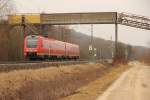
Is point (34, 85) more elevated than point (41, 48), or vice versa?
point (41, 48)

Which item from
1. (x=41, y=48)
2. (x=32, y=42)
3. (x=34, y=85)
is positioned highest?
(x=32, y=42)

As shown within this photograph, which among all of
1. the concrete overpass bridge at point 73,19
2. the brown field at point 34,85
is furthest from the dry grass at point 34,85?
the concrete overpass bridge at point 73,19

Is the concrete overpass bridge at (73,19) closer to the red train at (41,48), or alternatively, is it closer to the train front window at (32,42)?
the red train at (41,48)

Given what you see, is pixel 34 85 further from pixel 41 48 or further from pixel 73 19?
pixel 73 19

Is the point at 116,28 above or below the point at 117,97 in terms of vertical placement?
above

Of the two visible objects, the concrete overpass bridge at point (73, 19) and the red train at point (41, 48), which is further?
the concrete overpass bridge at point (73, 19)

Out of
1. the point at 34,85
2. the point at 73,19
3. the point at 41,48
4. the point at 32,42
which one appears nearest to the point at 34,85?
the point at 34,85

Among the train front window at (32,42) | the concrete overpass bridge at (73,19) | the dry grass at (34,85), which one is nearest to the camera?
the dry grass at (34,85)

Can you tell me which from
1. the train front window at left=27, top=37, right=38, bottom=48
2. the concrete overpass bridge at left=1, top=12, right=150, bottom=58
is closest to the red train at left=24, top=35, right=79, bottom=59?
the train front window at left=27, top=37, right=38, bottom=48

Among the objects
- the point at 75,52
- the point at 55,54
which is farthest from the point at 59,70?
the point at 75,52

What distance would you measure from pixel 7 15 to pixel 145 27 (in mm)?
21667

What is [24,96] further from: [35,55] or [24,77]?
[35,55]

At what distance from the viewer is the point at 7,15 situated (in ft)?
251

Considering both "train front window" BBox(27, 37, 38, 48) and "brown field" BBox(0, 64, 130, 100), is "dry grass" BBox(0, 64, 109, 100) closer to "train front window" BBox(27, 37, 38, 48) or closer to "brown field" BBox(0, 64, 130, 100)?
"brown field" BBox(0, 64, 130, 100)
